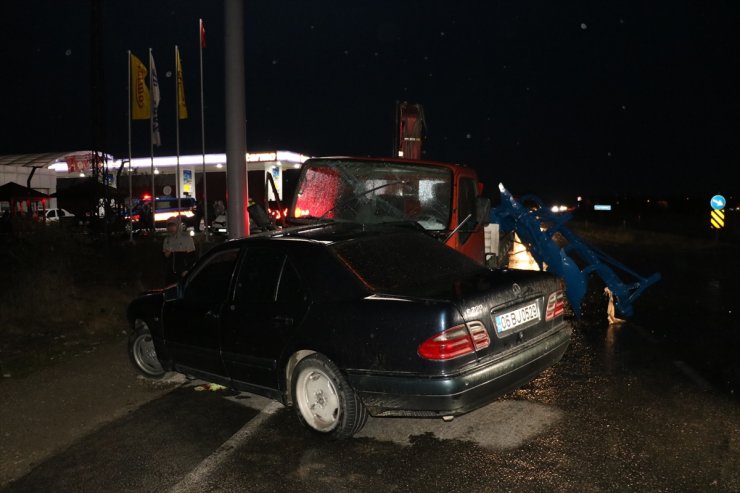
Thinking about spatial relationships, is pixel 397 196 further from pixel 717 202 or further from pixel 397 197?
pixel 717 202

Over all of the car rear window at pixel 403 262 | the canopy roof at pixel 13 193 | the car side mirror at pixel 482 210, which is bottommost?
the car rear window at pixel 403 262

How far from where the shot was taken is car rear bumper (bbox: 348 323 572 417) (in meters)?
3.88

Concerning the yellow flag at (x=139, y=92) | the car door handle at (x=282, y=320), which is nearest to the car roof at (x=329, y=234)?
the car door handle at (x=282, y=320)

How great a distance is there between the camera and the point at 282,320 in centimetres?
453

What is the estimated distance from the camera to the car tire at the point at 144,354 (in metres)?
6.23

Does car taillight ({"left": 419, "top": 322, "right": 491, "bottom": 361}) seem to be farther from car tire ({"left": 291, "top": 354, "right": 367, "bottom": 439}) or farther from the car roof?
the car roof

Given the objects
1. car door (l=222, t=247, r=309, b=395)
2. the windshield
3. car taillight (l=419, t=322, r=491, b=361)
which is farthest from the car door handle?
the windshield

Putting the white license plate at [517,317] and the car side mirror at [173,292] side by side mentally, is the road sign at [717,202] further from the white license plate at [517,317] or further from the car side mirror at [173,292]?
the car side mirror at [173,292]

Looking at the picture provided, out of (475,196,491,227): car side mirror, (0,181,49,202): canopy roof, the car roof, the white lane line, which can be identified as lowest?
the white lane line

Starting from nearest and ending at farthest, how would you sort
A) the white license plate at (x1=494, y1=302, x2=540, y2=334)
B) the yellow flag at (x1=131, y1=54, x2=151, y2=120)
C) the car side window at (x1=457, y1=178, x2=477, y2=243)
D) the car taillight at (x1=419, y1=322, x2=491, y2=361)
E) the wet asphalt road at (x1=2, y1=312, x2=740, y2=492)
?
the wet asphalt road at (x1=2, y1=312, x2=740, y2=492), the car taillight at (x1=419, y1=322, x2=491, y2=361), the white license plate at (x1=494, y1=302, x2=540, y2=334), the car side window at (x1=457, y1=178, x2=477, y2=243), the yellow flag at (x1=131, y1=54, x2=151, y2=120)

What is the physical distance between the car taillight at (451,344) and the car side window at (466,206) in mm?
3419

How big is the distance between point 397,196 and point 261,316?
3.33m

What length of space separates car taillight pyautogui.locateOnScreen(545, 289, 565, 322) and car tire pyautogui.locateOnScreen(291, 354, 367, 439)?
5.48 ft

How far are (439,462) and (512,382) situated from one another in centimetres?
78
